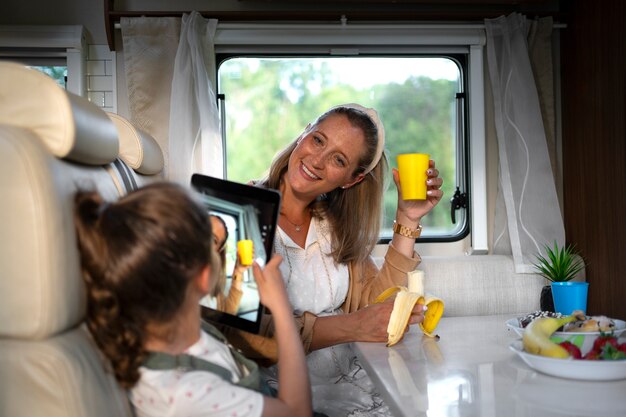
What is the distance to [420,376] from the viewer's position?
160 cm

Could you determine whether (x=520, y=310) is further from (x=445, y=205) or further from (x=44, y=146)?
(x=44, y=146)

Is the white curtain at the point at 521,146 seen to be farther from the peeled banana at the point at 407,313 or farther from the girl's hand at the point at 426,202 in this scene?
the peeled banana at the point at 407,313

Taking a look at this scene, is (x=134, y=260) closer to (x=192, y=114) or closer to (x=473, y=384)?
(x=473, y=384)

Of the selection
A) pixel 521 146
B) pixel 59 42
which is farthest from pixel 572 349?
pixel 59 42

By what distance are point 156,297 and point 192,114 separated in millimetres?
2105

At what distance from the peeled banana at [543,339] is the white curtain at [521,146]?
66.2 inches

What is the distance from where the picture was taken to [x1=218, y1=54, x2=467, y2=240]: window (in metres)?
3.49

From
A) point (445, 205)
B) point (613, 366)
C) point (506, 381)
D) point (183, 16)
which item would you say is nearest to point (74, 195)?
point (506, 381)

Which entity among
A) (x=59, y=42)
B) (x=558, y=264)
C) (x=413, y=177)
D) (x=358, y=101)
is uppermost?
(x=59, y=42)

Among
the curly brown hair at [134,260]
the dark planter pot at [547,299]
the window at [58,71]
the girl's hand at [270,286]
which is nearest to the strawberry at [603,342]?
the girl's hand at [270,286]

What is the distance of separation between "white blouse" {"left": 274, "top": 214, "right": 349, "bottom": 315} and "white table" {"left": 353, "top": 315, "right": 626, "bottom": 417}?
33 centimetres

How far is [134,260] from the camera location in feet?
3.68

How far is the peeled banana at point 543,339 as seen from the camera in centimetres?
153

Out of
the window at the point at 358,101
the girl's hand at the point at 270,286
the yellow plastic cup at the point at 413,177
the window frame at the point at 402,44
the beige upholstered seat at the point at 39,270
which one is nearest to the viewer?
the beige upholstered seat at the point at 39,270
